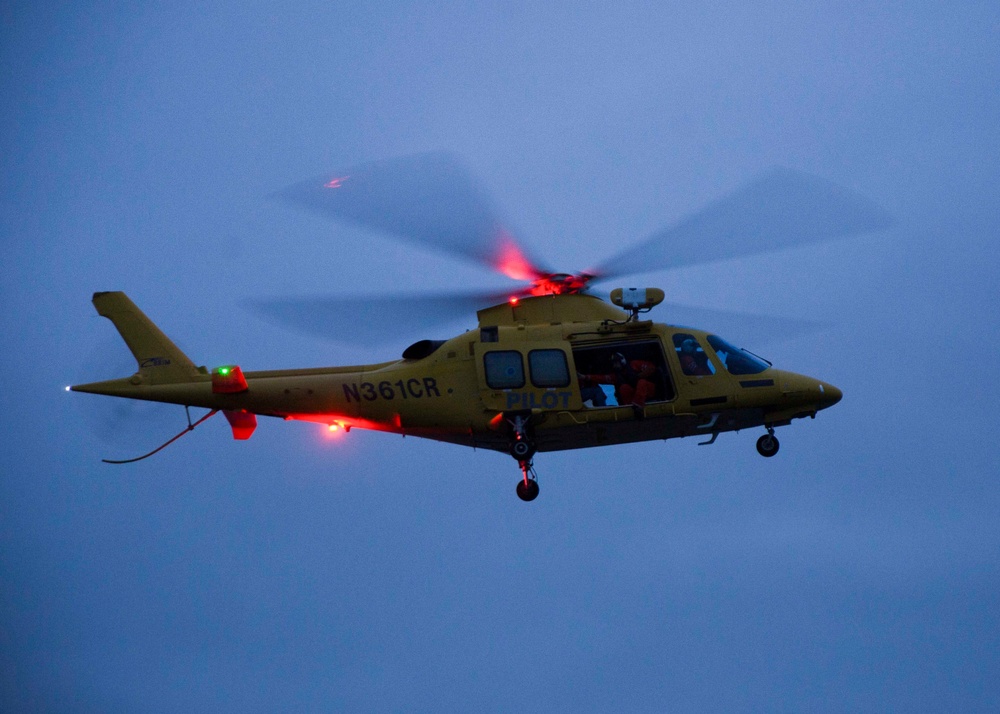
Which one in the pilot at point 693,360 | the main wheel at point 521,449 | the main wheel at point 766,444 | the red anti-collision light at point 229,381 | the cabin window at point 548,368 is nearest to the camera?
the main wheel at point 521,449

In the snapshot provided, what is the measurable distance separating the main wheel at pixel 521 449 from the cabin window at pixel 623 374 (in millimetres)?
1351

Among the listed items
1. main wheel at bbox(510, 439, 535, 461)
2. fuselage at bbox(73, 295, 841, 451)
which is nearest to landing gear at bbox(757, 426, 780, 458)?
fuselage at bbox(73, 295, 841, 451)

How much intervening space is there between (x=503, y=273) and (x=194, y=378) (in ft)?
21.6

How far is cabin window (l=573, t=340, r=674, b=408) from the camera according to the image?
2012 centimetres

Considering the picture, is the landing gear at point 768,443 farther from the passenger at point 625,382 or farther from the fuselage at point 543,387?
the passenger at point 625,382

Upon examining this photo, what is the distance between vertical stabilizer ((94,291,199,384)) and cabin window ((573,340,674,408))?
26.0ft

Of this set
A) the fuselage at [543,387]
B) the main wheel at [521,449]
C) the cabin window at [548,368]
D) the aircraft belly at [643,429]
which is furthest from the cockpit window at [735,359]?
the main wheel at [521,449]

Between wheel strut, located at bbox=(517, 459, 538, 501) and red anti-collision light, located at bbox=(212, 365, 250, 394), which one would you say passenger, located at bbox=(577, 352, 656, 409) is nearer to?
wheel strut, located at bbox=(517, 459, 538, 501)

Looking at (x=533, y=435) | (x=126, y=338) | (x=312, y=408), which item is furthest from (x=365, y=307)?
(x=126, y=338)

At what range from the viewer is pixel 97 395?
68.8 feet

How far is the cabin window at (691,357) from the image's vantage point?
2041cm

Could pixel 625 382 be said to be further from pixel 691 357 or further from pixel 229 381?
pixel 229 381

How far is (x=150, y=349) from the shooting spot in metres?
21.2

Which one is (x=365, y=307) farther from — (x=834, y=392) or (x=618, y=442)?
(x=834, y=392)
